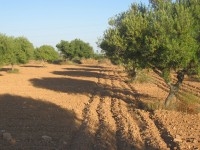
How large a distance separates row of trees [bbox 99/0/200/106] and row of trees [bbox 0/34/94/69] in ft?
130

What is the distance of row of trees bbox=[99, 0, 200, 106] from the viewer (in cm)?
1920

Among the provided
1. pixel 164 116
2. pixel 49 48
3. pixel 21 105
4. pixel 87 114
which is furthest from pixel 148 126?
pixel 49 48

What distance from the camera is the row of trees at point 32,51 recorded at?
6047 cm

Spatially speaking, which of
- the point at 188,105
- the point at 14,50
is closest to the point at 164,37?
the point at 188,105

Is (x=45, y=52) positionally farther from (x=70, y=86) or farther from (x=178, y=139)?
(x=178, y=139)

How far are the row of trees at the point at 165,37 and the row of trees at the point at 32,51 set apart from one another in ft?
130

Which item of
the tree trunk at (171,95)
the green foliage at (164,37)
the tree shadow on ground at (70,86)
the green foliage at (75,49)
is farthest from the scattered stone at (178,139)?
the green foliage at (75,49)

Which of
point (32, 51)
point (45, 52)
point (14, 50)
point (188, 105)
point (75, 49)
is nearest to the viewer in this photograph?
point (188, 105)

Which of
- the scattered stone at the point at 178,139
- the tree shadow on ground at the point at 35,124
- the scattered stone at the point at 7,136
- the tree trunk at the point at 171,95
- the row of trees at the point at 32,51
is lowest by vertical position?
the tree shadow on ground at the point at 35,124

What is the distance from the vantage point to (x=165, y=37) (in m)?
19.3

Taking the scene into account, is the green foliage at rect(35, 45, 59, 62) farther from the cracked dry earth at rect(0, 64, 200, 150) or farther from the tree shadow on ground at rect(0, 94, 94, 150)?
the cracked dry earth at rect(0, 64, 200, 150)

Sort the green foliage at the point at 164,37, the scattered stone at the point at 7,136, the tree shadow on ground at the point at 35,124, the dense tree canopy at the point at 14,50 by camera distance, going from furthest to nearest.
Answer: the dense tree canopy at the point at 14,50, the green foliage at the point at 164,37, the scattered stone at the point at 7,136, the tree shadow on ground at the point at 35,124

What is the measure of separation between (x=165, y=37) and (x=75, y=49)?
104770 mm

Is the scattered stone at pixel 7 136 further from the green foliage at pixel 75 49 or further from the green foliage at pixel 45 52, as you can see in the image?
the green foliage at pixel 75 49
